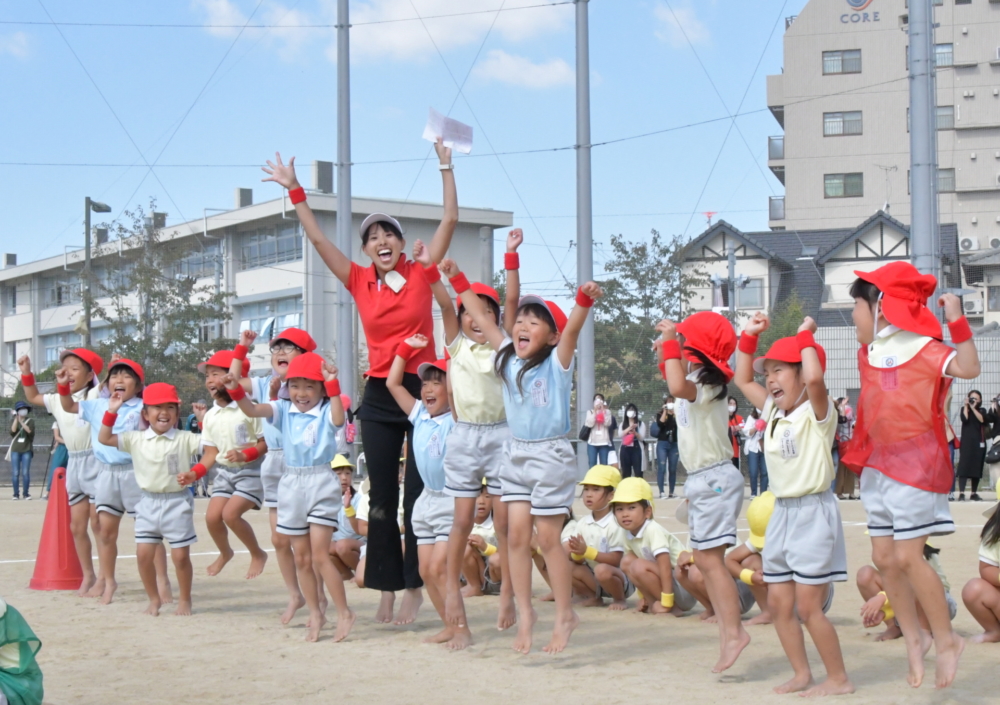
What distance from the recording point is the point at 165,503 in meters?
8.23

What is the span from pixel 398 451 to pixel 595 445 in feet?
43.9

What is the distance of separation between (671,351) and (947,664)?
1.97 meters

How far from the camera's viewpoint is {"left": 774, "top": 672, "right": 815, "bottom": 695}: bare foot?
5508mm

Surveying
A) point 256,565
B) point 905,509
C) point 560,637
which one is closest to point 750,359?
point 905,509

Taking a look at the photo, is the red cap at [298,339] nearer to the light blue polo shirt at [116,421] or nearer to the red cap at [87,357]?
the light blue polo shirt at [116,421]

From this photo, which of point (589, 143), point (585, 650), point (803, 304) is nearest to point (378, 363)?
point (585, 650)

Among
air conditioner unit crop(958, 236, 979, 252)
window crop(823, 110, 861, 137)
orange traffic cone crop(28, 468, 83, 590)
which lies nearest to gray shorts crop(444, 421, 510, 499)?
orange traffic cone crop(28, 468, 83, 590)

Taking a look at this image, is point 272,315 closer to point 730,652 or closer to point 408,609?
point 408,609

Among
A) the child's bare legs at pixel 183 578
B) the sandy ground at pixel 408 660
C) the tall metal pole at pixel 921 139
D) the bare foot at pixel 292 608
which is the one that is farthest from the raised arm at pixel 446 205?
the tall metal pole at pixel 921 139

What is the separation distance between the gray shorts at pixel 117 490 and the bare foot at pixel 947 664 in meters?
5.77

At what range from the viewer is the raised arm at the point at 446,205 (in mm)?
7086

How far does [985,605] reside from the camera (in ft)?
21.9

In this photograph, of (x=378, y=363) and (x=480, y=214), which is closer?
(x=378, y=363)

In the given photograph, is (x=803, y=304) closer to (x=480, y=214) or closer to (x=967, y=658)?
(x=480, y=214)
